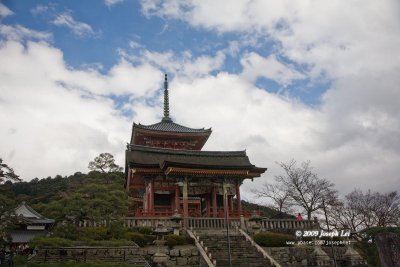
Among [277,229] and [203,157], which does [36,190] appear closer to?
[203,157]

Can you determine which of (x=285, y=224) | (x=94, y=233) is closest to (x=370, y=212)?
(x=285, y=224)

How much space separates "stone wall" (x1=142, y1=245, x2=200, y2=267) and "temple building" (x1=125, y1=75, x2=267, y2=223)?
605 cm

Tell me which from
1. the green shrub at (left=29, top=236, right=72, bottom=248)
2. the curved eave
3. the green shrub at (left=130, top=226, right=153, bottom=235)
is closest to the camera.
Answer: the green shrub at (left=29, top=236, right=72, bottom=248)

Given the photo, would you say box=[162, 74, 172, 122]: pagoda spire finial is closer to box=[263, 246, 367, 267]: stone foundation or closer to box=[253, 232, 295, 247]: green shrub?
box=[253, 232, 295, 247]: green shrub

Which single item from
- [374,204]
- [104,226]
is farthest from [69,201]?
[374,204]

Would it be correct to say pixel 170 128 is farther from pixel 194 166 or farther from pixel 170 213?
pixel 170 213

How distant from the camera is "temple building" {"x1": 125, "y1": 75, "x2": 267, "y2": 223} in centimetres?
3064

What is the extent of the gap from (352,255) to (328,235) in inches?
90.8

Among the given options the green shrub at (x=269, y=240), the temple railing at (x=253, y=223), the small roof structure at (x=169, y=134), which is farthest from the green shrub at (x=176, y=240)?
the small roof structure at (x=169, y=134)

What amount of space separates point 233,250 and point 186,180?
9.94 metres

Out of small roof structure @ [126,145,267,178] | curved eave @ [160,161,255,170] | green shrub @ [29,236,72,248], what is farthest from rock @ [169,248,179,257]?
small roof structure @ [126,145,267,178]

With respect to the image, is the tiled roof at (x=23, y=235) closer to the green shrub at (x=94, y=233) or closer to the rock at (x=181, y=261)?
the green shrub at (x=94, y=233)

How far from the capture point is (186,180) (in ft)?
102

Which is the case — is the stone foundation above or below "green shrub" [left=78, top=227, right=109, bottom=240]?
below
